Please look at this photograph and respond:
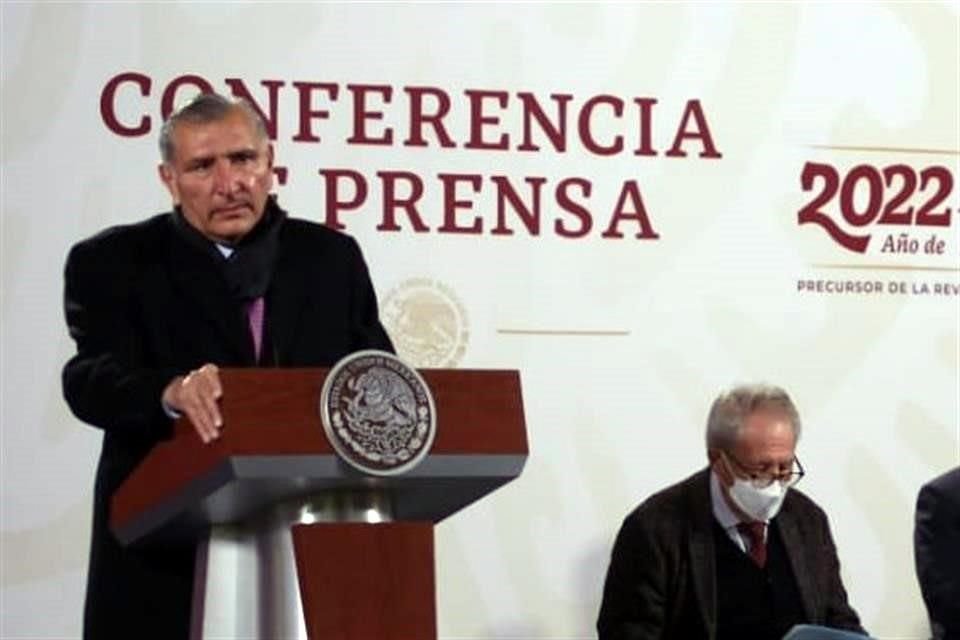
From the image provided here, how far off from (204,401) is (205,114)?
0.43 metres

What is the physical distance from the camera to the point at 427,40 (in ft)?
13.6

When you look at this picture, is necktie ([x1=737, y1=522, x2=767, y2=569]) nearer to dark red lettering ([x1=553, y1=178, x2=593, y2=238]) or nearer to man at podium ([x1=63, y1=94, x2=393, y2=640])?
dark red lettering ([x1=553, y1=178, x2=593, y2=238])

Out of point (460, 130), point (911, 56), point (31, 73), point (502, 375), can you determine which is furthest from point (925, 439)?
point (502, 375)

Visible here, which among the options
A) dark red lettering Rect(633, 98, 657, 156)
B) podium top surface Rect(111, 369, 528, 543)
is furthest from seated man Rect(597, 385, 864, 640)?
podium top surface Rect(111, 369, 528, 543)

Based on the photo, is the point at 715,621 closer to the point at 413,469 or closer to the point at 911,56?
the point at 911,56

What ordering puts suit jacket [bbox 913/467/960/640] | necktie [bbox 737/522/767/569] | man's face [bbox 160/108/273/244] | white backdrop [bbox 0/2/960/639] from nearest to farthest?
man's face [bbox 160/108/273/244] < suit jacket [bbox 913/467/960/640] < necktie [bbox 737/522/767/569] < white backdrop [bbox 0/2/960/639]

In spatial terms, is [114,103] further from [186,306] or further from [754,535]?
[186,306]

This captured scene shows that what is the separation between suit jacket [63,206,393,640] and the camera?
226cm

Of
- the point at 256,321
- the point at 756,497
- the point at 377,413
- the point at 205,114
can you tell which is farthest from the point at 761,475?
the point at 377,413

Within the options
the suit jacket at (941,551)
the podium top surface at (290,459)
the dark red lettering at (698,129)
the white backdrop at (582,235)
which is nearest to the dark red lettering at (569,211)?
the white backdrop at (582,235)

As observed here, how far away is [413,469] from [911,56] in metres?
2.69

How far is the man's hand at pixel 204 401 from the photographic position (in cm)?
193

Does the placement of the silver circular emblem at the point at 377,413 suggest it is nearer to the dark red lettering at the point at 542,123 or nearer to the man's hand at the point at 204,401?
the man's hand at the point at 204,401

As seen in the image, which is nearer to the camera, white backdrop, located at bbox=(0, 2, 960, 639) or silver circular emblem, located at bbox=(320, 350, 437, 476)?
silver circular emblem, located at bbox=(320, 350, 437, 476)
